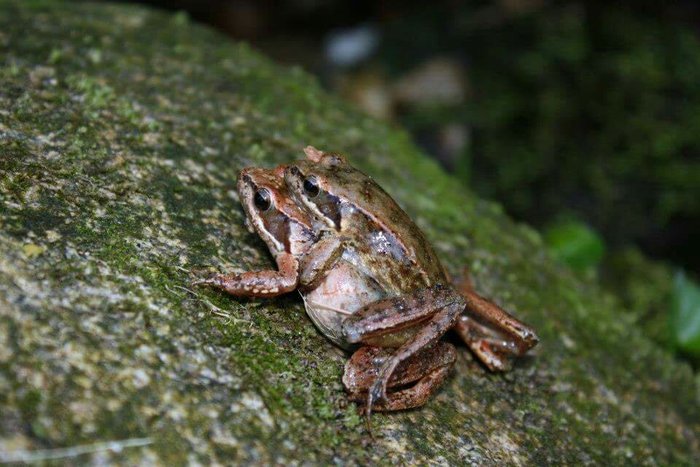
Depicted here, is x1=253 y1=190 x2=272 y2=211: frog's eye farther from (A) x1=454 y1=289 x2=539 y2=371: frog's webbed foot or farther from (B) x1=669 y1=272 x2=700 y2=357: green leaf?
(B) x1=669 y1=272 x2=700 y2=357: green leaf

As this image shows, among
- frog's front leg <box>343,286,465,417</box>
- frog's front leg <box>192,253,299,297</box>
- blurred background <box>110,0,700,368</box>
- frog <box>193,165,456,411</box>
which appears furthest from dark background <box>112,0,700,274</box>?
frog's front leg <box>192,253,299,297</box>

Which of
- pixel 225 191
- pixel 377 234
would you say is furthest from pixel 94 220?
pixel 377 234

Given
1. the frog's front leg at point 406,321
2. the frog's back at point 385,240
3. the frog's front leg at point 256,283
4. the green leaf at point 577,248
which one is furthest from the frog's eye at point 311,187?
the green leaf at point 577,248

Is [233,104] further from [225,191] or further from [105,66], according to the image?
[225,191]

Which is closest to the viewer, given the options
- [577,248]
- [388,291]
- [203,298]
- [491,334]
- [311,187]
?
[203,298]

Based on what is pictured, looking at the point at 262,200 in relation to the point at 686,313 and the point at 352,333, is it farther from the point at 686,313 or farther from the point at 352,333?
the point at 686,313

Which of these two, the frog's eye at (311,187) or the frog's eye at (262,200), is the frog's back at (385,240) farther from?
the frog's eye at (262,200)

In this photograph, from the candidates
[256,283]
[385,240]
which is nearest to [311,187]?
[385,240]
